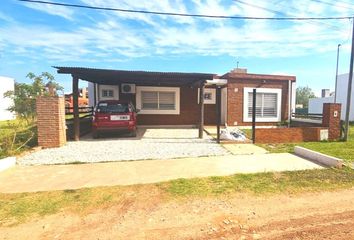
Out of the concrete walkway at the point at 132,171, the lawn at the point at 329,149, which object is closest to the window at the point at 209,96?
the lawn at the point at 329,149

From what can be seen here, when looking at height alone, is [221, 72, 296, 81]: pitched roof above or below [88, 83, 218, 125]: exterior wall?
above

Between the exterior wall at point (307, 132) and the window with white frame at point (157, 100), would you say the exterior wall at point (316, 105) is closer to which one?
the exterior wall at point (307, 132)

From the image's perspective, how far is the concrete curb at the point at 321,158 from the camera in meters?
6.49

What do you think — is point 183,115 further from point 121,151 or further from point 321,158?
point 321,158

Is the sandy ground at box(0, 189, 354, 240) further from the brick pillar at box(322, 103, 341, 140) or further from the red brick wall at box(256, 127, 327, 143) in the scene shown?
the brick pillar at box(322, 103, 341, 140)

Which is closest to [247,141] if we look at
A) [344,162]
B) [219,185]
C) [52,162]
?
[344,162]

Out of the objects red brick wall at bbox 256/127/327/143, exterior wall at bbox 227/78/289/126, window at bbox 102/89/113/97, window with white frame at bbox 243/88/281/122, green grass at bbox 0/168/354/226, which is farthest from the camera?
window with white frame at bbox 243/88/281/122

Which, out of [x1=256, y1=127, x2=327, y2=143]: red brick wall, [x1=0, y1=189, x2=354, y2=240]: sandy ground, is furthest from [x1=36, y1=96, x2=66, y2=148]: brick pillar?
[x1=256, y1=127, x2=327, y2=143]: red brick wall

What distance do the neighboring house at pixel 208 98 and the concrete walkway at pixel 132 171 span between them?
28.4ft

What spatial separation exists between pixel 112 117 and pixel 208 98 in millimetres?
7607

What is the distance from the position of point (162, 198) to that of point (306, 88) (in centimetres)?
9053

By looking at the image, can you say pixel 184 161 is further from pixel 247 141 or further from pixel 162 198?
pixel 247 141

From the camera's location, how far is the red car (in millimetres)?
10852

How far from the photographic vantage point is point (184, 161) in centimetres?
720
